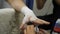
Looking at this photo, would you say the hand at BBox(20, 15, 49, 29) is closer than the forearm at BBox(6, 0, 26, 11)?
Yes

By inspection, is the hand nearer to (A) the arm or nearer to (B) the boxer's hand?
(B) the boxer's hand

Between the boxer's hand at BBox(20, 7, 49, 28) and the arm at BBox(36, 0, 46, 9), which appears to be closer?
the boxer's hand at BBox(20, 7, 49, 28)

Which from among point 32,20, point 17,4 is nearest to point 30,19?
point 32,20

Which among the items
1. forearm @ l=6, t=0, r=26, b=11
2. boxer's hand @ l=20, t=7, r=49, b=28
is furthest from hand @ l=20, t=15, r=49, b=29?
forearm @ l=6, t=0, r=26, b=11

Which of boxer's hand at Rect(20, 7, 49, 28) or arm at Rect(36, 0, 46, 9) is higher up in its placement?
arm at Rect(36, 0, 46, 9)

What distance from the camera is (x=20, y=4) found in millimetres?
799

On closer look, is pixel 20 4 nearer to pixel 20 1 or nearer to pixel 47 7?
pixel 20 1

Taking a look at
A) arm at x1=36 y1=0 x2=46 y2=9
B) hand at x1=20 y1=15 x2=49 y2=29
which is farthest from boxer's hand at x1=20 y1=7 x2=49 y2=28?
arm at x1=36 y1=0 x2=46 y2=9

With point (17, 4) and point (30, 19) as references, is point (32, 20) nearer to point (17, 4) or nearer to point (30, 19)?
point (30, 19)

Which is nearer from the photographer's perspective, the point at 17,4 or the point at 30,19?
the point at 30,19

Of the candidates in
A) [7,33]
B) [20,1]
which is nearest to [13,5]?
[20,1]

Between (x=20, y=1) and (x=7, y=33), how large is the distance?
221 mm

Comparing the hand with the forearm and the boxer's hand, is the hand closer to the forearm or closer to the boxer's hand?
the boxer's hand

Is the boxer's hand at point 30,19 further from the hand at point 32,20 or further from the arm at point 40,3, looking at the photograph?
the arm at point 40,3
